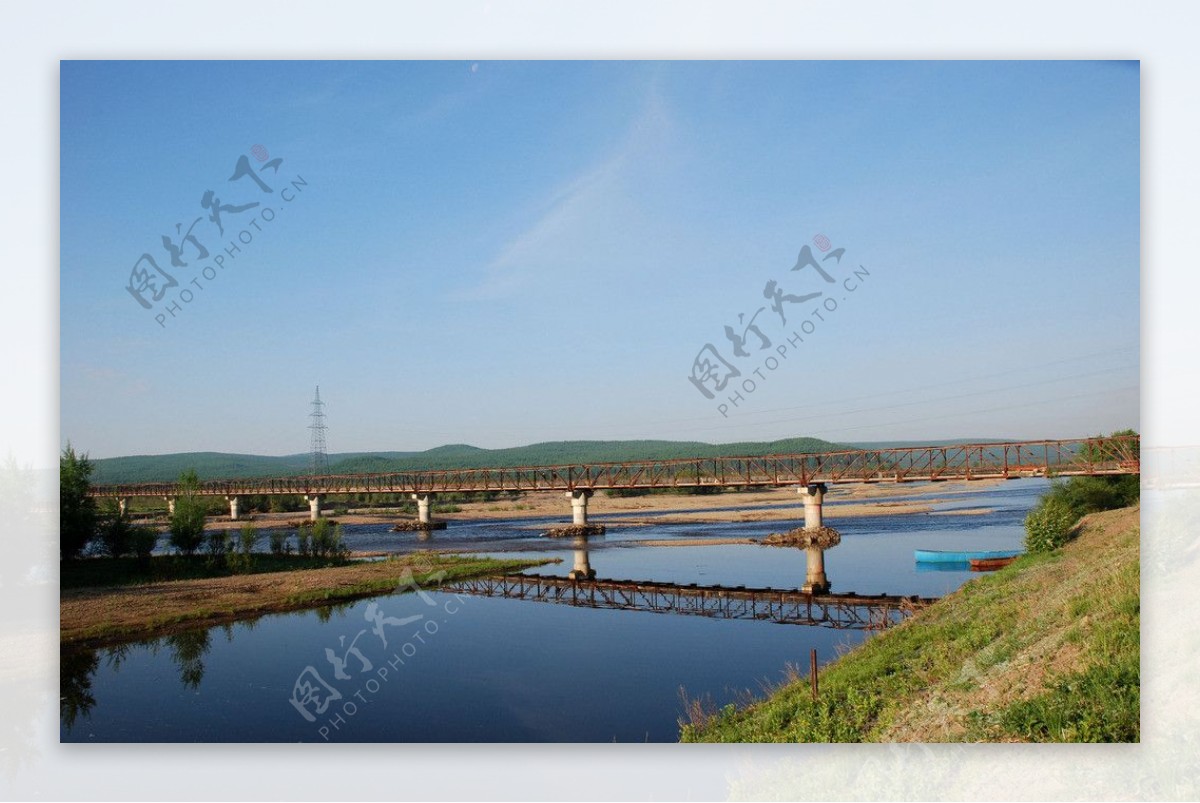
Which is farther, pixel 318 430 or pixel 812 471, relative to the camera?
pixel 812 471

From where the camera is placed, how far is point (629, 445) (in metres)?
17.6

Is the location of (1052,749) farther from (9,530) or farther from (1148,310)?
(9,530)

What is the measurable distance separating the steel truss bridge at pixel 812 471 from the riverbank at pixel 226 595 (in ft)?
5.15

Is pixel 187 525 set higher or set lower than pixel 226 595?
higher

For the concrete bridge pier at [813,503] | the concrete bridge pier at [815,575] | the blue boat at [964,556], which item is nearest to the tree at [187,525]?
the concrete bridge pier at [815,575]

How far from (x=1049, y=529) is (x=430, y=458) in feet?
36.4

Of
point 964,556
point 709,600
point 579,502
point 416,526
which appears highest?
point 579,502

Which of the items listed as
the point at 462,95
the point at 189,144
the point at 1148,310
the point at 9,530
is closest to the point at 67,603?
the point at 9,530

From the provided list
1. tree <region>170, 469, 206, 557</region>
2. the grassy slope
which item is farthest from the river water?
tree <region>170, 469, 206, 557</region>

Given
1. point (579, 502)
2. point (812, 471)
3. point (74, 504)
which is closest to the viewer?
point (74, 504)

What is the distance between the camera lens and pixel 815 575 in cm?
1694

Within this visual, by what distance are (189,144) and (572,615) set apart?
8.68 meters

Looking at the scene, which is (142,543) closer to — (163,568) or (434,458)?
(163,568)

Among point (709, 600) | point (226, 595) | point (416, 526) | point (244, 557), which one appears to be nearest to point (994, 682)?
point (709, 600)
